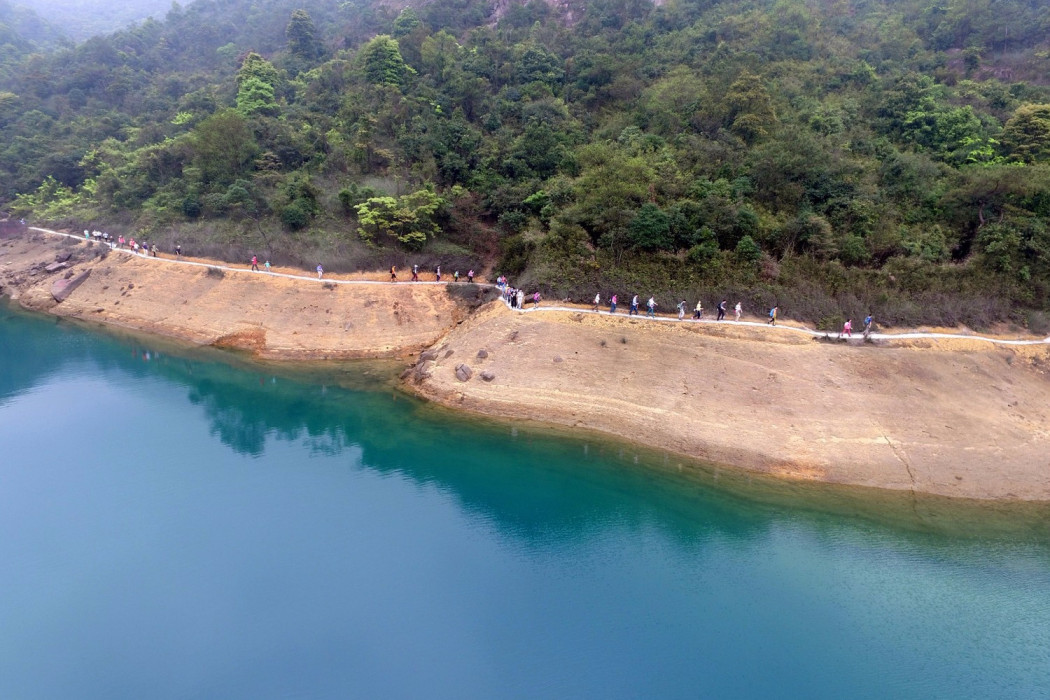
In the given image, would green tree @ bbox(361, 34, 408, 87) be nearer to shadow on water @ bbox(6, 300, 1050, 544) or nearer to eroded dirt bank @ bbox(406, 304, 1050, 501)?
shadow on water @ bbox(6, 300, 1050, 544)

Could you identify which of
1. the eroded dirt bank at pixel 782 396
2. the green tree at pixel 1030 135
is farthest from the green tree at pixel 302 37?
the green tree at pixel 1030 135

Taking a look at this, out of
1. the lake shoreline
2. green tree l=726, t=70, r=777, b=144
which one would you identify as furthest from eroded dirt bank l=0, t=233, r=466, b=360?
green tree l=726, t=70, r=777, b=144

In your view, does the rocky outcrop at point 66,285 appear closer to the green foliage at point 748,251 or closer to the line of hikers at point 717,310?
the line of hikers at point 717,310

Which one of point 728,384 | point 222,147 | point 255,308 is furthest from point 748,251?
point 222,147

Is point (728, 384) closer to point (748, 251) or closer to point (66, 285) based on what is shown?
point (748, 251)

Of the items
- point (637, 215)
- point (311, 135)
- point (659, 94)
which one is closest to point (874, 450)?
point (637, 215)
